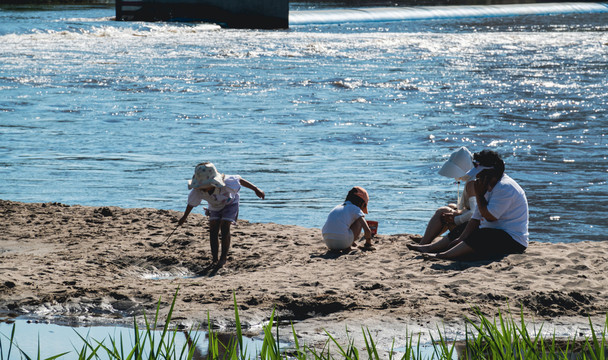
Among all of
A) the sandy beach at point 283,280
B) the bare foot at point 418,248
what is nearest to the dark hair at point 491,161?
the sandy beach at point 283,280

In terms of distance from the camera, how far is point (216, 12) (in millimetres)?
49062

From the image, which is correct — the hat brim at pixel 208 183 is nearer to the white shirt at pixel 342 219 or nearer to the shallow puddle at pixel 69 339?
the white shirt at pixel 342 219

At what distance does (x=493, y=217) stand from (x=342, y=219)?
1.45m

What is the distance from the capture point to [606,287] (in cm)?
670

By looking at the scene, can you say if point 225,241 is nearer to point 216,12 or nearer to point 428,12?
point 216,12

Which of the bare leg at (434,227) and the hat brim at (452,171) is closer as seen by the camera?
the hat brim at (452,171)

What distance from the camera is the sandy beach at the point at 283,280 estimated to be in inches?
242

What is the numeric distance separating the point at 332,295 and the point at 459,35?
135 ft

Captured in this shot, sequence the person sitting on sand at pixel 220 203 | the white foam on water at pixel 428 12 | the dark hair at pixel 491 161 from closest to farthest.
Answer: the dark hair at pixel 491 161 → the person sitting on sand at pixel 220 203 → the white foam on water at pixel 428 12

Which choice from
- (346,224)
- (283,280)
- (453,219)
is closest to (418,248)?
(453,219)

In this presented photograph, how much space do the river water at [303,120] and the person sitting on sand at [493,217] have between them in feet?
6.88

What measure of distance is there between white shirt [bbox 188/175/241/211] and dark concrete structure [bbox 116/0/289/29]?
41.6 metres

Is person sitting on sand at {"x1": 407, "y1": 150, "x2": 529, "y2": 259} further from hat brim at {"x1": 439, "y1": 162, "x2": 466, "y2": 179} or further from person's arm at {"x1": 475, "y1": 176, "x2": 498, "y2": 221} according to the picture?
hat brim at {"x1": 439, "y1": 162, "x2": 466, "y2": 179}

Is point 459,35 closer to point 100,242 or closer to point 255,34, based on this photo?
point 255,34
